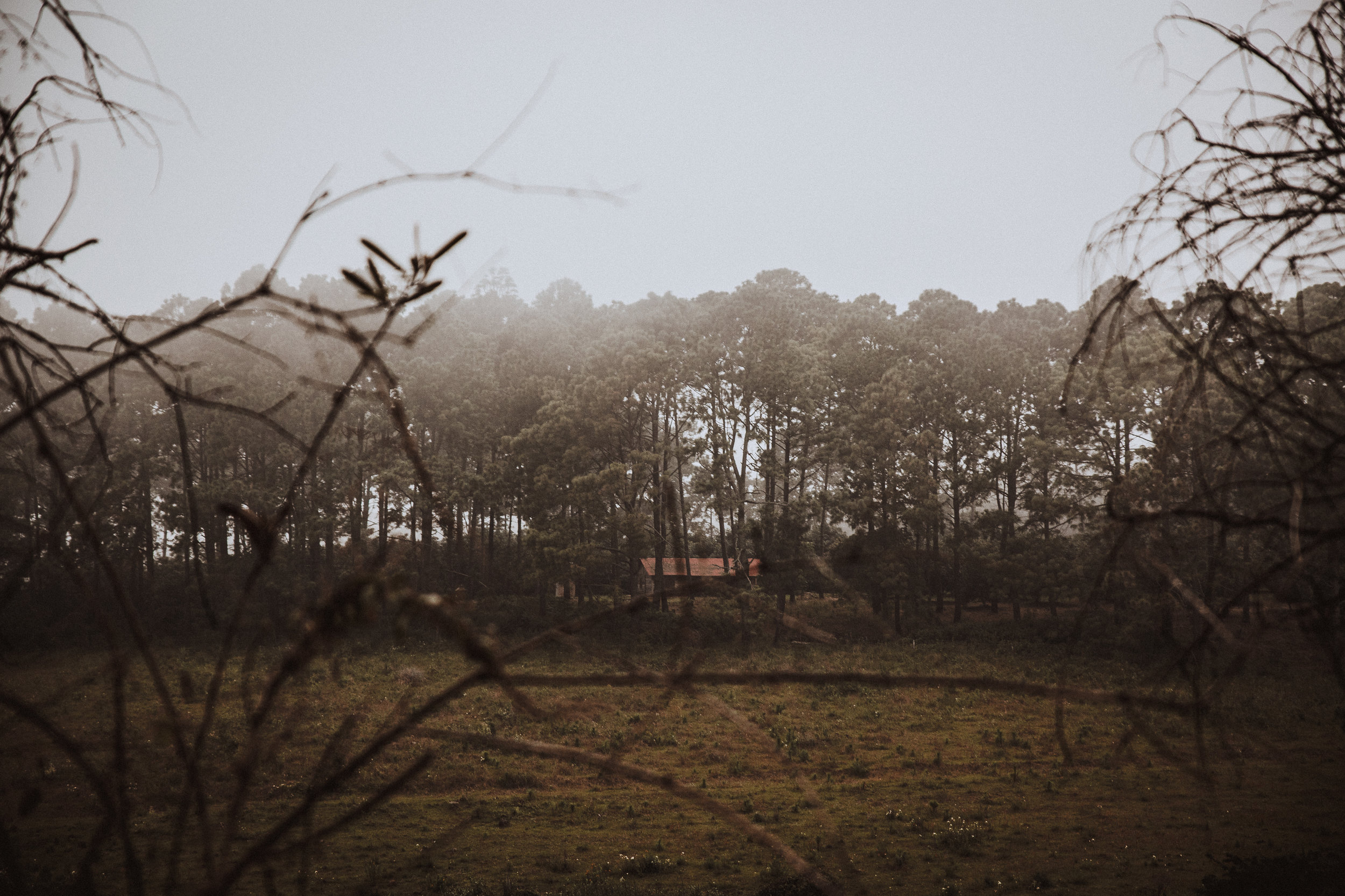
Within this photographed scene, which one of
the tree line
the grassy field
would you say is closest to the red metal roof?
the tree line

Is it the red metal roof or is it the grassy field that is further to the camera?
the red metal roof

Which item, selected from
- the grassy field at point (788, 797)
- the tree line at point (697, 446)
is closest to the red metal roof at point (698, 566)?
the tree line at point (697, 446)

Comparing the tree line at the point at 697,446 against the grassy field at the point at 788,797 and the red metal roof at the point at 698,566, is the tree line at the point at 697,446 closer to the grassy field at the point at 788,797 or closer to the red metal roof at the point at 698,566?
the red metal roof at the point at 698,566

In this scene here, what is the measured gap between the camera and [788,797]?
8.46 metres

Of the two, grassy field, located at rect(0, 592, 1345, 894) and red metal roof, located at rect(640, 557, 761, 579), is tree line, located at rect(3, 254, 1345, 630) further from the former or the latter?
grassy field, located at rect(0, 592, 1345, 894)

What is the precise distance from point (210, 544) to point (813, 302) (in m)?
20.2

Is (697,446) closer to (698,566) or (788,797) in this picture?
(788,797)

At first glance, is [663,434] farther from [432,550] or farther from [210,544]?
[210,544]

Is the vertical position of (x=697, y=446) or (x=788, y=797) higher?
(x=697, y=446)

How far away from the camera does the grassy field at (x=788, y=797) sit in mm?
6090

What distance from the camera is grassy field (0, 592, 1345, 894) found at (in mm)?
6090

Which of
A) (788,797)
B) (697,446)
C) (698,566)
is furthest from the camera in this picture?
(698,566)

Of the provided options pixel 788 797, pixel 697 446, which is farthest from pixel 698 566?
pixel 788 797

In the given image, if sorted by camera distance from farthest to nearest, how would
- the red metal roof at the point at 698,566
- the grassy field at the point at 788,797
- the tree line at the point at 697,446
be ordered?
the red metal roof at the point at 698,566, the tree line at the point at 697,446, the grassy field at the point at 788,797
